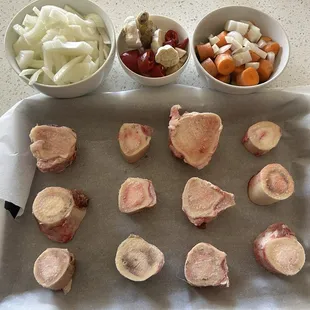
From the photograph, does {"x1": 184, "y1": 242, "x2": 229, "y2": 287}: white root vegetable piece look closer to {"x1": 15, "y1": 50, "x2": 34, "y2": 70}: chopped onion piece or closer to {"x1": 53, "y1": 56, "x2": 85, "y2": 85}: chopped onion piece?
{"x1": 53, "y1": 56, "x2": 85, "y2": 85}: chopped onion piece

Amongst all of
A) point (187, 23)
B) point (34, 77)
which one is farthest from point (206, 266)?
point (187, 23)

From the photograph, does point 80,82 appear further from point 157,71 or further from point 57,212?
point 57,212

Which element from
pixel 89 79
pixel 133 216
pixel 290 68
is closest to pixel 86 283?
pixel 133 216

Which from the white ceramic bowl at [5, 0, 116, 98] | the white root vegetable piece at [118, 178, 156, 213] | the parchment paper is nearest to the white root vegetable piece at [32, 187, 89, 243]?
the parchment paper

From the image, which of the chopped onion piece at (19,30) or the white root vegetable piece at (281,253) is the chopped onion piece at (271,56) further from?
the chopped onion piece at (19,30)

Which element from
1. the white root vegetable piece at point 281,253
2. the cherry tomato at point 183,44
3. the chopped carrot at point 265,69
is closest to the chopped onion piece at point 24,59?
the cherry tomato at point 183,44

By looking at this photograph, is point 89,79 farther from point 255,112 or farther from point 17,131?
point 255,112
